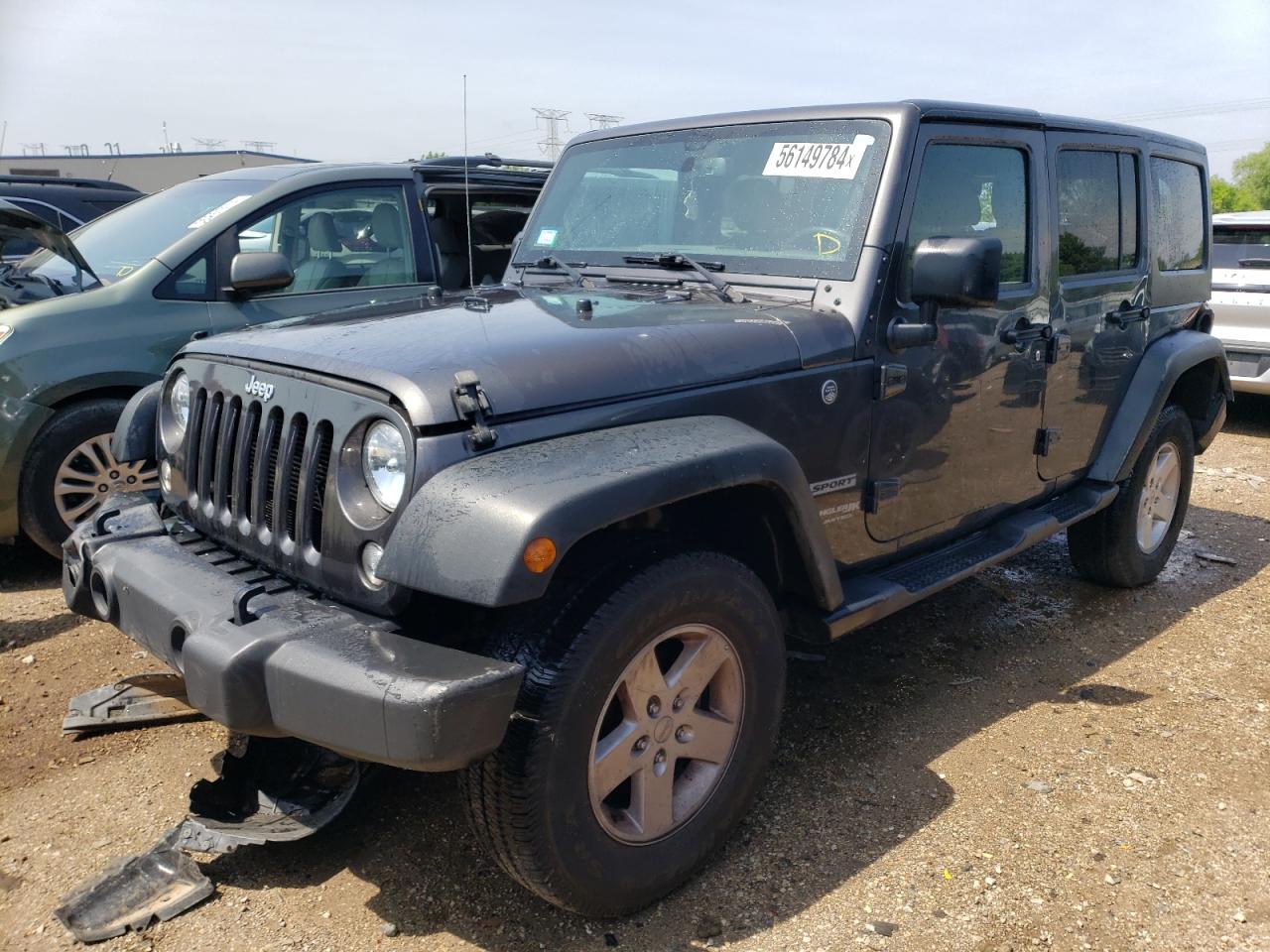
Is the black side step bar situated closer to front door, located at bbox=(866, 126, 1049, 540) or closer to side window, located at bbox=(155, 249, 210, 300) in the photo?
front door, located at bbox=(866, 126, 1049, 540)

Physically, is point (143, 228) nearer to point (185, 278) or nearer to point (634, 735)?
point (185, 278)

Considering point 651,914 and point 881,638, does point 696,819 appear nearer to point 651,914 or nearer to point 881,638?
point 651,914

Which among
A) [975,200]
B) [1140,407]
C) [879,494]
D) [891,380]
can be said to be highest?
[975,200]

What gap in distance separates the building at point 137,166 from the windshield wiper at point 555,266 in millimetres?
28195

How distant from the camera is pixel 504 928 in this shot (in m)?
2.52

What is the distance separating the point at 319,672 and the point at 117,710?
1.75 meters

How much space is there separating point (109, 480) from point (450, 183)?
2382 millimetres

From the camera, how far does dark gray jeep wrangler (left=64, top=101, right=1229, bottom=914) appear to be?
214cm

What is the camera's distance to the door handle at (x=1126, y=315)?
427cm

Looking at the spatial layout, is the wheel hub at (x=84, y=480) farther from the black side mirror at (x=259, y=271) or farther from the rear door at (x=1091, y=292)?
the rear door at (x=1091, y=292)

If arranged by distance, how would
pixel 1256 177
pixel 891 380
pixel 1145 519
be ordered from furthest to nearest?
pixel 1256 177
pixel 1145 519
pixel 891 380

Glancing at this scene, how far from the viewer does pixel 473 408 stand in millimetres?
2250

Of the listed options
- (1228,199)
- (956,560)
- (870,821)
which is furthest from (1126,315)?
(1228,199)

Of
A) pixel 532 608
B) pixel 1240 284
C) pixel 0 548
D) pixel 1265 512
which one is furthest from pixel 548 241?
pixel 1240 284
